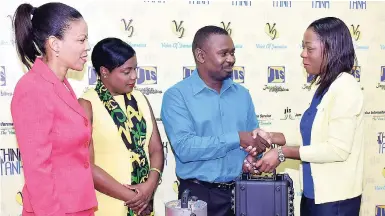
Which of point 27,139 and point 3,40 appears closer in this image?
point 27,139

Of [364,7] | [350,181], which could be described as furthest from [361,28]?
[350,181]

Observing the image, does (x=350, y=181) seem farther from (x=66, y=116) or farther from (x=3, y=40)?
(x=3, y=40)

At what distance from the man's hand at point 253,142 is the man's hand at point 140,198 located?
59cm

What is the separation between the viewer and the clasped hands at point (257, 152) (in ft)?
8.35

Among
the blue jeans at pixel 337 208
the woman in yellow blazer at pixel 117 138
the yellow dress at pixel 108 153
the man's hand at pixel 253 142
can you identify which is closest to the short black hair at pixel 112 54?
the woman in yellow blazer at pixel 117 138

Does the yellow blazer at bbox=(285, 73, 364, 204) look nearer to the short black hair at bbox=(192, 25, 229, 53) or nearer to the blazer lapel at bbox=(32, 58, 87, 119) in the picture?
the short black hair at bbox=(192, 25, 229, 53)

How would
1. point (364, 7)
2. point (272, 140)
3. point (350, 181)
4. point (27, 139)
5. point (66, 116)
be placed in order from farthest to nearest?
point (364, 7), point (272, 140), point (350, 181), point (66, 116), point (27, 139)

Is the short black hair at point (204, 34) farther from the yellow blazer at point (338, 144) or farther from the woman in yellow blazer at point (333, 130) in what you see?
the yellow blazer at point (338, 144)

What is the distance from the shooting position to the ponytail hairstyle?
1912 mm

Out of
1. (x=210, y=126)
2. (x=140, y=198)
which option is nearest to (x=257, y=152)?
(x=210, y=126)

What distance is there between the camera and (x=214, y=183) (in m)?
2.61

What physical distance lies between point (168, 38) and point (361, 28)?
162 centimetres

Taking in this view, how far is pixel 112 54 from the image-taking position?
2.40m

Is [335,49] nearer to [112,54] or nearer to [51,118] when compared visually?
[112,54]
